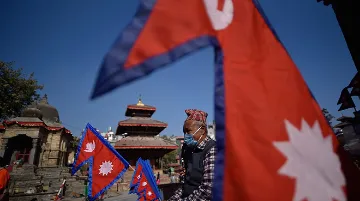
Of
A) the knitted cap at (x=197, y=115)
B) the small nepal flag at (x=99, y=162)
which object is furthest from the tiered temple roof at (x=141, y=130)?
the knitted cap at (x=197, y=115)

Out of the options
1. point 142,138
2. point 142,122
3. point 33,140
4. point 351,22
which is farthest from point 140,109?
point 351,22

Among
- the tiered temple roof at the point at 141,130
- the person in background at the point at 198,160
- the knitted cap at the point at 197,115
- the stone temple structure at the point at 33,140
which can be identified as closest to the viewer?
the person in background at the point at 198,160

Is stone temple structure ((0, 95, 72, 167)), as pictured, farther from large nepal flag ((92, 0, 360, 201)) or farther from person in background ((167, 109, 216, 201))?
large nepal flag ((92, 0, 360, 201))

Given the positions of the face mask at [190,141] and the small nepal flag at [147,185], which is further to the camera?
the small nepal flag at [147,185]

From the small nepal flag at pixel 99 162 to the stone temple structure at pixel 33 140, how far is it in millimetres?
15643

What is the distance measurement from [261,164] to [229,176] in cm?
18

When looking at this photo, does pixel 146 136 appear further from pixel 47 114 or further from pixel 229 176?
pixel 229 176

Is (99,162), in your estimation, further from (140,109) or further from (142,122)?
(140,109)

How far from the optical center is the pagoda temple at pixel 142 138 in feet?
69.0

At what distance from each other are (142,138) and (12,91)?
1624cm

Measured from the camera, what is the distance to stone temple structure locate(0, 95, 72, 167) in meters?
17.9

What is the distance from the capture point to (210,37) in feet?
3.19

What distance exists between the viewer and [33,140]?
1834cm

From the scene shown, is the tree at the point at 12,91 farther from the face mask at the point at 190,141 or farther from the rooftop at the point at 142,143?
the face mask at the point at 190,141
